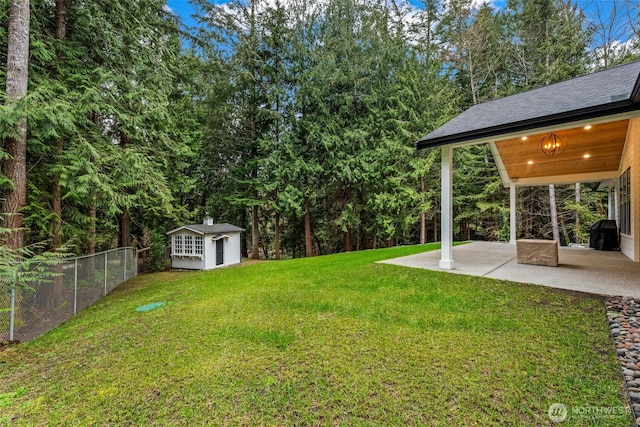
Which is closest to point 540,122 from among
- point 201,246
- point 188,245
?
point 201,246

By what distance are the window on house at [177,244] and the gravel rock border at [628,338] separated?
46.9ft

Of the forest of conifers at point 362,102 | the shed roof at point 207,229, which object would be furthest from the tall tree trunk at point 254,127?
the shed roof at point 207,229

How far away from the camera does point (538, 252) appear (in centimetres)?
609

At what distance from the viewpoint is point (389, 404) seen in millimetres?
2172

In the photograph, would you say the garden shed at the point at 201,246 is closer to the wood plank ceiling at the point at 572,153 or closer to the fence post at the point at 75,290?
the fence post at the point at 75,290

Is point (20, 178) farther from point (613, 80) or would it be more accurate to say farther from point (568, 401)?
point (613, 80)

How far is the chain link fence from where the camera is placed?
4.07 metres

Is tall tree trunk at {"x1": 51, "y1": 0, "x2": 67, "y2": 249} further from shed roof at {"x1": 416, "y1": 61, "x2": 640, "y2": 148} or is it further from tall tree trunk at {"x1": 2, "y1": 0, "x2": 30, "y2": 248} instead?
shed roof at {"x1": 416, "y1": 61, "x2": 640, "y2": 148}

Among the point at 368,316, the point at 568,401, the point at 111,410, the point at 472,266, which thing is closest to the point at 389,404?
the point at 568,401

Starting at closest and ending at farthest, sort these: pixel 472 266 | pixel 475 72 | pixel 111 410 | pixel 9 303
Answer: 1. pixel 111 410
2. pixel 9 303
3. pixel 472 266
4. pixel 475 72

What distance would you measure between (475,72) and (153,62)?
1634 centimetres

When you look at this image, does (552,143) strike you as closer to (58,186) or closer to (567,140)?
(567,140)

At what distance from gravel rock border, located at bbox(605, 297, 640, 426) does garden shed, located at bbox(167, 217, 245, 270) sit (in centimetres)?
1277

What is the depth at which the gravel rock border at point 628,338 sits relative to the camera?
2066 mm
